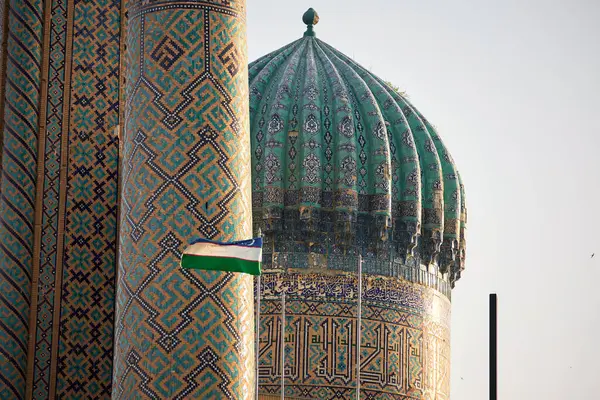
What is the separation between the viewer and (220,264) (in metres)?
6.89

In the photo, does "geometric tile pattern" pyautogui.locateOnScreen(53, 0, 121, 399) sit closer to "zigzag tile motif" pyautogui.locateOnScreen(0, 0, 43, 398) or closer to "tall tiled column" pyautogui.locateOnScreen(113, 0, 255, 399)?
"zigzag tile motif" pyautogui.locateOnScreen(0, 0, 43, 398)

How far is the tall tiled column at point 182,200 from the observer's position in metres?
6.95

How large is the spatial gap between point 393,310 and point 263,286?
1.52 meters

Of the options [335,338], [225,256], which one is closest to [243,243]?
[225,256]

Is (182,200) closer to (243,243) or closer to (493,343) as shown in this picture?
(243,243)

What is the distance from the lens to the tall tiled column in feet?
22.8

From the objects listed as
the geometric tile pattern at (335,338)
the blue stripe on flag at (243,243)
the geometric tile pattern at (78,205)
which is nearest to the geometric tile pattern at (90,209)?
the geometric tile pattern at (78,205)

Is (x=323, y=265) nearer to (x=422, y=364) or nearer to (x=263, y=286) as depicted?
(x=263, y=286)

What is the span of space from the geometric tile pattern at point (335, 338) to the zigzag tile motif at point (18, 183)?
7.23m

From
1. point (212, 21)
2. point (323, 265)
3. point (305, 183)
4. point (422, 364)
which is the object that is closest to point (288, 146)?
point (305, 183)

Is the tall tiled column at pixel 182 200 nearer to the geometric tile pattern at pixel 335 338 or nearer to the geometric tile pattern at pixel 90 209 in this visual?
the geometric tile pattern at pixel 90 209

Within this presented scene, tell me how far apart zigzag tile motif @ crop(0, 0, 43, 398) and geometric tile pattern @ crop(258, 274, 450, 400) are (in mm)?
7231

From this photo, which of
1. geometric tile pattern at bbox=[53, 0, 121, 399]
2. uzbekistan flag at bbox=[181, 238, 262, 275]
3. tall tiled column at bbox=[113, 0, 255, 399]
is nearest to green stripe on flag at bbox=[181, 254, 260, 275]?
uzbekistan flag at bbox=[181, 238, 262, 275]

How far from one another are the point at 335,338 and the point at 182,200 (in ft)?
28.0
